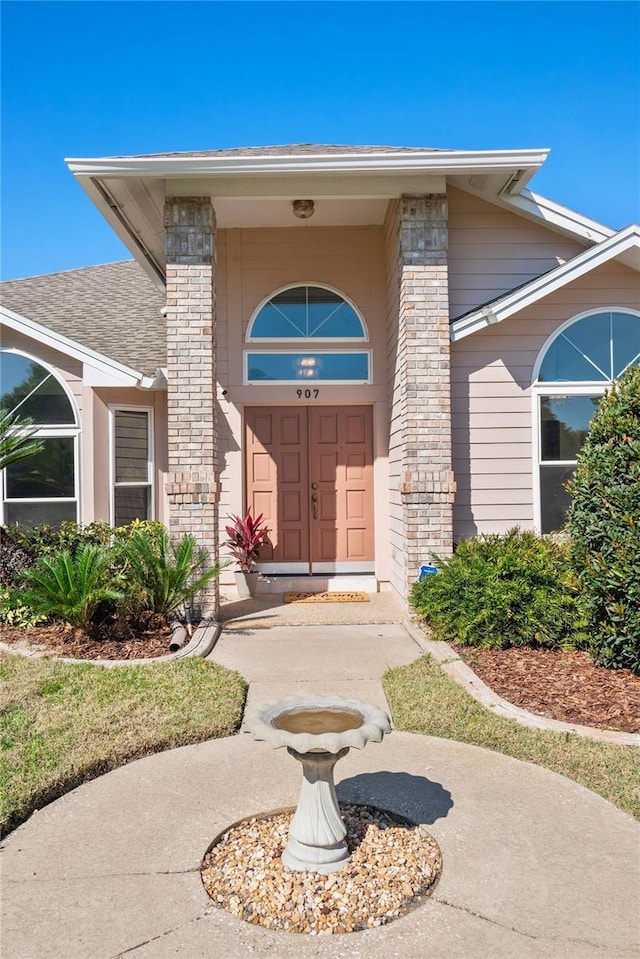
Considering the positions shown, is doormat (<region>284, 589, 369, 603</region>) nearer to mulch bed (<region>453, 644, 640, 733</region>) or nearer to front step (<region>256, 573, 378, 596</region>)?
front step (<region>256, 573, 378, 596</region>)

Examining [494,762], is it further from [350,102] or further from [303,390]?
[350,102]

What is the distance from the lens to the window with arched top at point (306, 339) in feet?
32.2

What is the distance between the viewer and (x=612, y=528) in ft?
18.4

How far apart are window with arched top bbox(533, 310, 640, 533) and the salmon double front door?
2522 mm

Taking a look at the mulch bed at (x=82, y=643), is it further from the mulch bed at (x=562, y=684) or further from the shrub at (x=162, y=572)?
the mulch bed at (x=562, y=684)

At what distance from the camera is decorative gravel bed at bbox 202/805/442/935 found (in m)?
2.71

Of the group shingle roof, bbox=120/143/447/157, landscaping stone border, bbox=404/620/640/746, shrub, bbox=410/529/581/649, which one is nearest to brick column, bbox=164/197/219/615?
shingle roof, bbox=120/143/447/157

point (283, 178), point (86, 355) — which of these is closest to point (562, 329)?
point (283, 178)

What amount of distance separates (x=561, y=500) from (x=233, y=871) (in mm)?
6906

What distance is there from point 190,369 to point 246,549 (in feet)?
8.93

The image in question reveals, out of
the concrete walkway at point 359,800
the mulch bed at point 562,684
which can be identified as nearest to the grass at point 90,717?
the concrete walkway at point 359,800

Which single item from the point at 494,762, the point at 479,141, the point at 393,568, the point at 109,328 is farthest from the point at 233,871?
the point at 109,328

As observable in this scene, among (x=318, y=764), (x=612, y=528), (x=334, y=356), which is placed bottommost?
(x=318, y=764)

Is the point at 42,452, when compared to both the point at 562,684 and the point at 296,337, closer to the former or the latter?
the point at 296,337
